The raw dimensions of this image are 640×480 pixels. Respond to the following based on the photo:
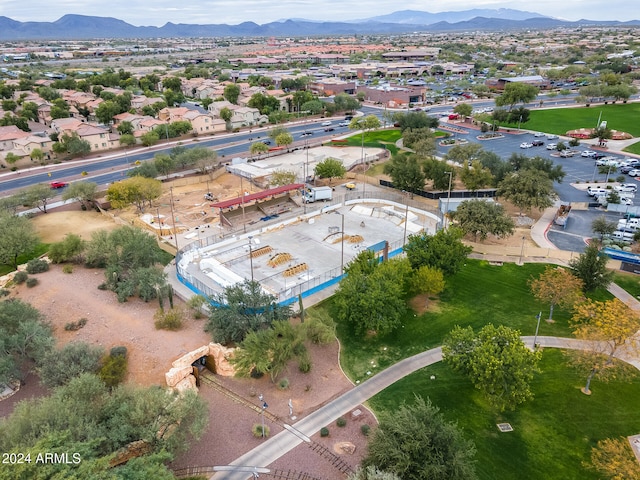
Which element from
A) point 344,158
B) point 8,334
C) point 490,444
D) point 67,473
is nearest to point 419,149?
point 344,158

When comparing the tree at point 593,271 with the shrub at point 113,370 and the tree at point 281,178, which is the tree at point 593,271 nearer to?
the shrub at point 113,370

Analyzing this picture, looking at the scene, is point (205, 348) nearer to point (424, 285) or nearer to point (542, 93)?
point (424, 285)

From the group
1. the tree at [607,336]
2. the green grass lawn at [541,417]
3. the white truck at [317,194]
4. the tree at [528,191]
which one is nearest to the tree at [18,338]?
the green grass lawn at [541,417]

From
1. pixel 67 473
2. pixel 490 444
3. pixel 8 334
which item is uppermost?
pixel 67 473

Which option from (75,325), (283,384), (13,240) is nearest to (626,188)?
(283,384)

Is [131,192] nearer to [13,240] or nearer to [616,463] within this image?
[13,240]

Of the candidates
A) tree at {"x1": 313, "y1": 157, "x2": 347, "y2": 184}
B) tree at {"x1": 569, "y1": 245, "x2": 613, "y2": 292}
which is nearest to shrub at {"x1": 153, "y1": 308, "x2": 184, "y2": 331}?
tree at {"x1": 569, "y1": 245, "x2": 613, "y2": 292}
